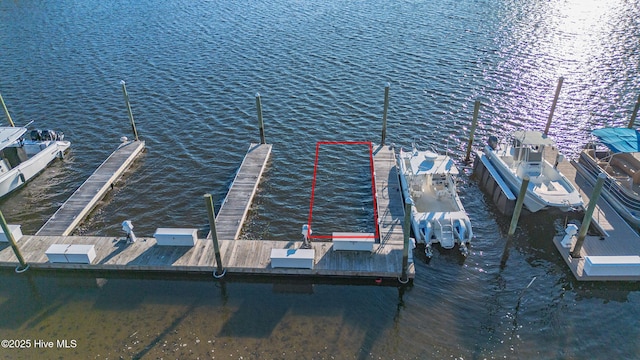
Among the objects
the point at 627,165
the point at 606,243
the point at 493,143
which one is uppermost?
the point at 493,143

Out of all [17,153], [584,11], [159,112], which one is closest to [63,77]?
[159,112]

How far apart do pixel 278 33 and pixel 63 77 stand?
Answer: 2192 centimetres

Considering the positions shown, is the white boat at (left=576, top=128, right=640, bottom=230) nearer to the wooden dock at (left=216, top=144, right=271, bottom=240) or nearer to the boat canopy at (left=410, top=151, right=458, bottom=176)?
the boat canopy at (left=410, top=151, right=458, bottom=176)

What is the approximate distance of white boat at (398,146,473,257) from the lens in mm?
20641

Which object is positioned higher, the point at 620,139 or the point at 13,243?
the point at 620,139

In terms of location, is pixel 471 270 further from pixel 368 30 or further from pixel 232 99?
pixel 368 30

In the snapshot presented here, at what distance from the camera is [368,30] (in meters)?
48.4

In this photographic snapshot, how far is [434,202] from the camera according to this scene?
75.1ft

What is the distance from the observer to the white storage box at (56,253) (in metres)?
18.8

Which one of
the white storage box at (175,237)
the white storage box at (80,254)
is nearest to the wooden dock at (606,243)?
the white storage box at (175,237)

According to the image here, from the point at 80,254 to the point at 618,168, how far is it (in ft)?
92.4

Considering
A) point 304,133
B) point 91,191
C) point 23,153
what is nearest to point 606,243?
point 304,133

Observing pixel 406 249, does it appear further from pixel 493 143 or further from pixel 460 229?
pixel 493 143

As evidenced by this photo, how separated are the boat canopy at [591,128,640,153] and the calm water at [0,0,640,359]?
474 centimetres
